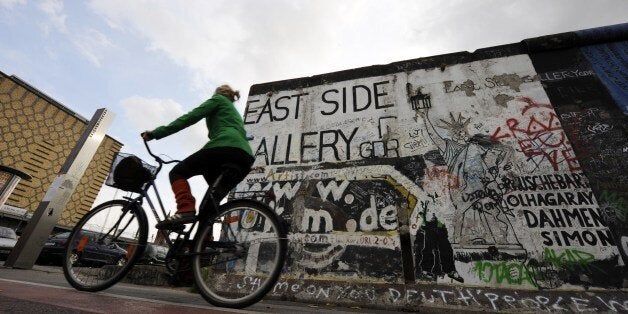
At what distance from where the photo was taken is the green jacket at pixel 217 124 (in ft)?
9.02

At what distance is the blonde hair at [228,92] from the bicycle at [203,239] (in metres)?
0.95

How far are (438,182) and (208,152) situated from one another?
154 inches

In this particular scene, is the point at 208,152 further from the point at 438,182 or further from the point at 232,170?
the point at 438,182

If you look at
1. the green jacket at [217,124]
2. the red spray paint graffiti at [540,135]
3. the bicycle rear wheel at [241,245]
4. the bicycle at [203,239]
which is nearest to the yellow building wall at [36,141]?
the bicycle at [203,239]

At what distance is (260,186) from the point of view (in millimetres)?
5992

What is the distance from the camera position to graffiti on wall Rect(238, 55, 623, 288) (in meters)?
4.24

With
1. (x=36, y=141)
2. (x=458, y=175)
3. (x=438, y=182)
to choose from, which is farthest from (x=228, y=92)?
(x=36, y=141)

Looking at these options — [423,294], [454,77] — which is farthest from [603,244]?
[454,77]

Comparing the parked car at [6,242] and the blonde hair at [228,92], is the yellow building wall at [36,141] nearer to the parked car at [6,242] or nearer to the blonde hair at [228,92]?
the parked car at [6,242]

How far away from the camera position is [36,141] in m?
19.8

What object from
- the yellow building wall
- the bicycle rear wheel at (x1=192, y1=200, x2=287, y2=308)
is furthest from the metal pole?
the yellow building wall

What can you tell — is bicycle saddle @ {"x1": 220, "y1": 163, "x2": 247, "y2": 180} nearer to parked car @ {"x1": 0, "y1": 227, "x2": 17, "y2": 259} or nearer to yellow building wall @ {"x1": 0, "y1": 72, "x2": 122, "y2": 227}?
parked car @ {"x1": 0, "y1": 227, "x2": 17, "y2": 259}

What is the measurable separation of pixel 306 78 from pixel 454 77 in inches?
130

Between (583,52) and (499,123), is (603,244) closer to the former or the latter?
(499,123)
